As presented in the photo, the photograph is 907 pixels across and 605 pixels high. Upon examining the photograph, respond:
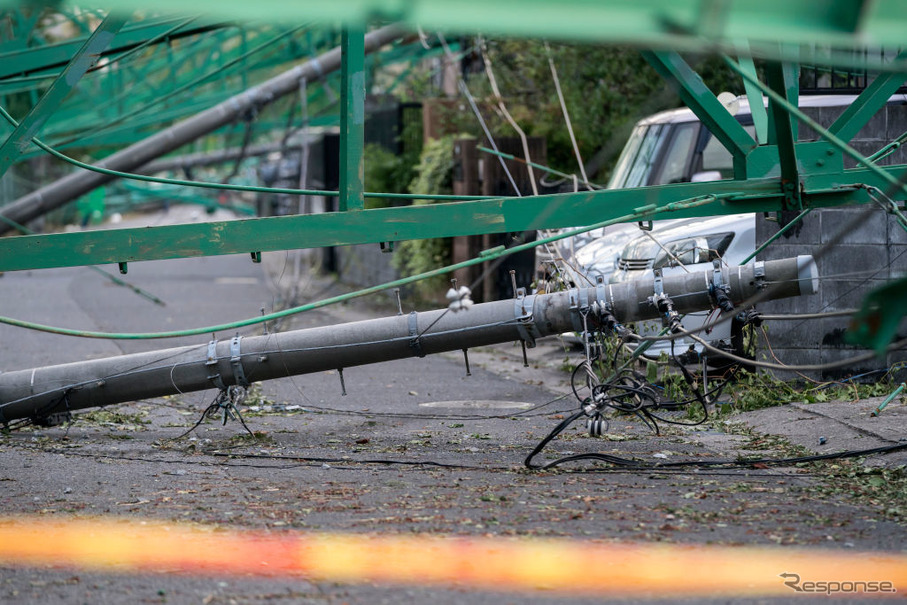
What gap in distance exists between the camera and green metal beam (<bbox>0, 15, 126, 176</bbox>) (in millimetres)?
6035

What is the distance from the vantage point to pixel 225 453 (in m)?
7.19

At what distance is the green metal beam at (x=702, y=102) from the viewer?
5918mm

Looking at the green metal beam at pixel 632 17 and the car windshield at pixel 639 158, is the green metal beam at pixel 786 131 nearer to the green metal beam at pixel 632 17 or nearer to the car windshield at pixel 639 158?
the green metal beam at pixel 632 17

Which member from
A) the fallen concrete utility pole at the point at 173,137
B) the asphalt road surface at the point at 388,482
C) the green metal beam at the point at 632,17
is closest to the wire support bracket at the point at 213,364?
the asphalt road surface at the point at 388,482

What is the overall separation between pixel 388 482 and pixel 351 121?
6.92 feet

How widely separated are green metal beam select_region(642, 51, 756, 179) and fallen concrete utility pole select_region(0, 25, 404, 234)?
7812mm

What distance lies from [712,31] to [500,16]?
2.29 ft

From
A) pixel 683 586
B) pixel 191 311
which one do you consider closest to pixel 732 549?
pixel 683 586

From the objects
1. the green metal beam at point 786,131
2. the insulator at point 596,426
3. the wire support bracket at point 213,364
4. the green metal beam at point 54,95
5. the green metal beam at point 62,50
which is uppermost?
the green metal beam at point 62,50

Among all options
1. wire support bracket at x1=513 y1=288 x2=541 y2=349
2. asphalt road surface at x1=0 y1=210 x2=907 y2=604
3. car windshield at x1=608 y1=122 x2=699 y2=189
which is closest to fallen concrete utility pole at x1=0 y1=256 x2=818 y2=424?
wire support bracket at x1=513 y1=288 x2=541 y2=349

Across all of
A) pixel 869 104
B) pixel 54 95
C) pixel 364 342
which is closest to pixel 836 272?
pixel 869 104

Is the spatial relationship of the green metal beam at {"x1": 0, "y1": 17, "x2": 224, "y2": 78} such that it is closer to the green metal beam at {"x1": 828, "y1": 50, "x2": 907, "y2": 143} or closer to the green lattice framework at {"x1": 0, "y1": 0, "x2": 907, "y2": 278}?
the green lattice framework at {"x1": 0, "y1": 0, "x2": 907, "y2": 278}

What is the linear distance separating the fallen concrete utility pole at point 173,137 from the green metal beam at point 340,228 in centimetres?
777

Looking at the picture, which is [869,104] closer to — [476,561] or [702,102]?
[702,102]
